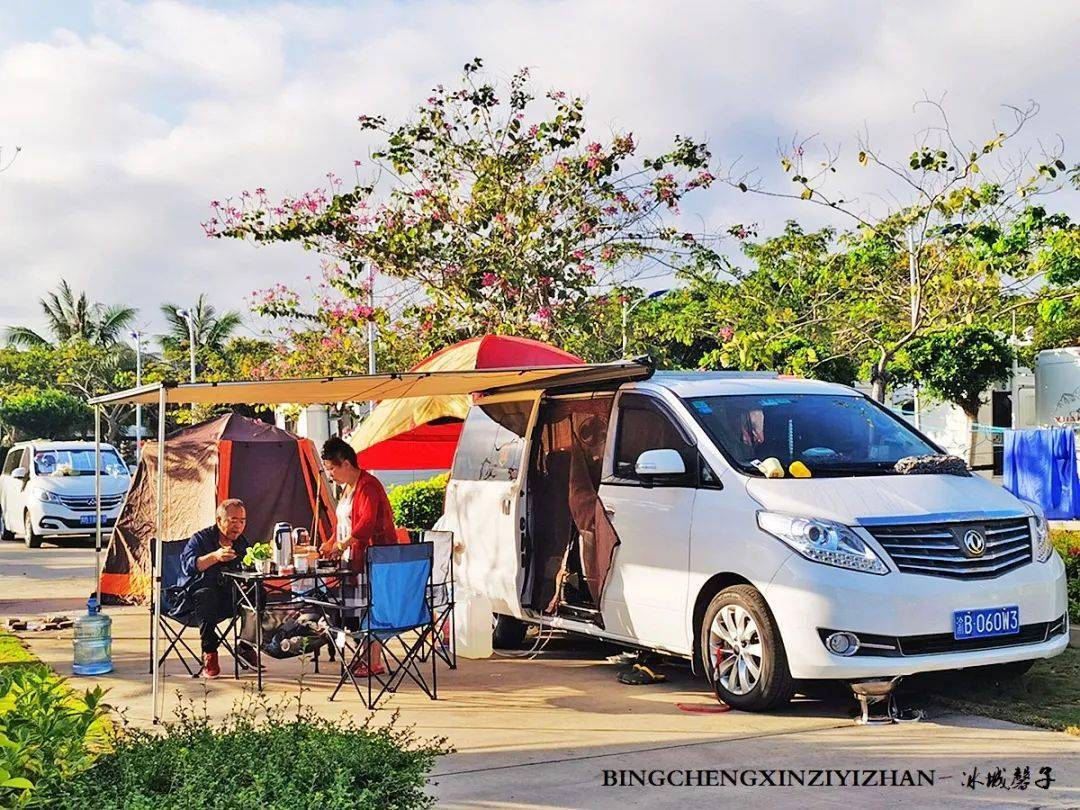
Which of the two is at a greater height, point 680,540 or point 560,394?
point 560,394

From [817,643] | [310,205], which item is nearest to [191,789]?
[817,643]

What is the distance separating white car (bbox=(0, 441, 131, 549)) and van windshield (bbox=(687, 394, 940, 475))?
14951 millimetres

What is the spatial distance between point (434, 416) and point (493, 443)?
6.44ft

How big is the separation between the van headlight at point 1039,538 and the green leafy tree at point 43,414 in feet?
164

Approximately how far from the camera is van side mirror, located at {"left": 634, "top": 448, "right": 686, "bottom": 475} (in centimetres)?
791

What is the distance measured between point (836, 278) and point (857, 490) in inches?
395

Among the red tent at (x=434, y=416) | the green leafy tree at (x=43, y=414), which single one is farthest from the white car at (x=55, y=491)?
the green leafy tree at (x=43, y=414)

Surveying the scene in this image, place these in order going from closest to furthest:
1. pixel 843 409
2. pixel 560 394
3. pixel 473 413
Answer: pixel 843 409 → pixel 560 394 → pixel 473 413

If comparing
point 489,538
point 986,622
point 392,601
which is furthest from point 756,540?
point 489,538

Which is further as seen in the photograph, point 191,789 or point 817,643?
point 817,643

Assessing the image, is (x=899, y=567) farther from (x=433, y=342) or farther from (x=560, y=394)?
(x=433, y=342)

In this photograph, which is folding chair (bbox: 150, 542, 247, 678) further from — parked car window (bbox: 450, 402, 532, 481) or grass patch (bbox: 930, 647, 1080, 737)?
grass patch (bbox: 930, 647, 1080, 737)

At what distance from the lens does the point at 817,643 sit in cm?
696

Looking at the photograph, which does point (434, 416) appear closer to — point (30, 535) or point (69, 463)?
point (30, 535)
